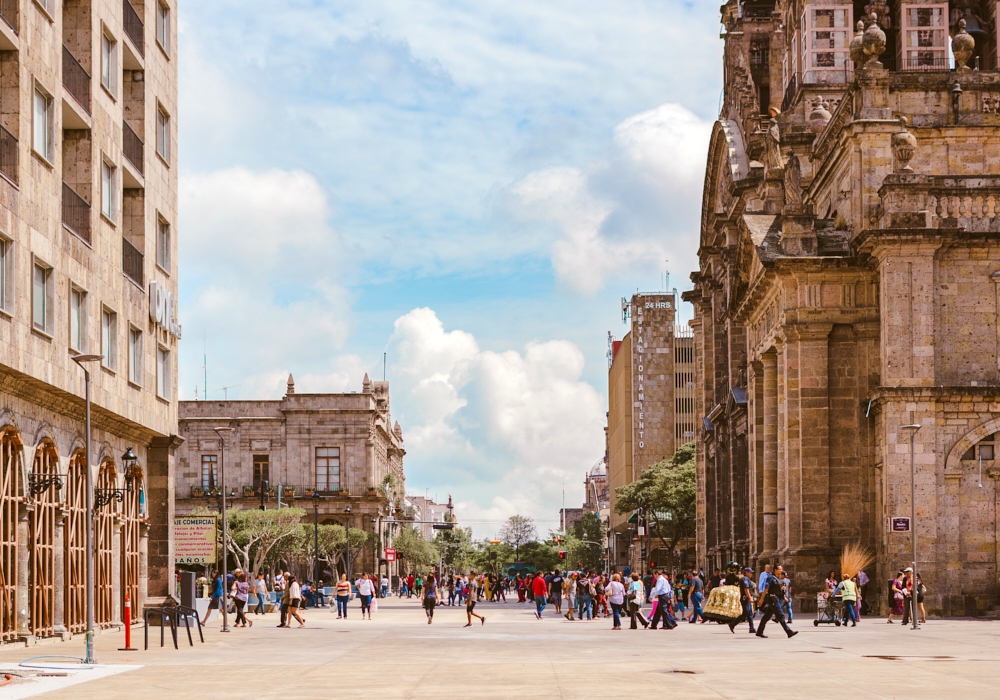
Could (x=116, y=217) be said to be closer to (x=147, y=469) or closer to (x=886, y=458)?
(x=147, y=469)

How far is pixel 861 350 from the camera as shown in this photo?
4528 centimetres

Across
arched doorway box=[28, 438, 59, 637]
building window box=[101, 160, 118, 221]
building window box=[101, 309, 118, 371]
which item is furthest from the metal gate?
building window box=[101, 160, 118, 221]

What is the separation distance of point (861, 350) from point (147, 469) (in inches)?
848

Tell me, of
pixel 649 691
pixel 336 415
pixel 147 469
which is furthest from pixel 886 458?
pixel 336 415

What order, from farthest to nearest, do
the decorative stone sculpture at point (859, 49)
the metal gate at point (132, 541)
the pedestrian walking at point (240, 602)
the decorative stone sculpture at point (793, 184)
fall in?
1. the decorative stone sculpture at point (793, 184)
2. the decorative stone sculpture at point (859, 49)
3. the pedestrian walking at point (240, 602)
4. the metal gate at point (132, 541)

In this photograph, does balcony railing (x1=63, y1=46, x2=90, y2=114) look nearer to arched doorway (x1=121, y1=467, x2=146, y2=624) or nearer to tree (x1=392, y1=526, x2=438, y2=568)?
arched doorway (x1=121, y1=467, x2=146, y2=624)

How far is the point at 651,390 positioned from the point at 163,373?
10418 cm

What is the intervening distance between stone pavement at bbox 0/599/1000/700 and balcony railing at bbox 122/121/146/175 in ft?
39.1

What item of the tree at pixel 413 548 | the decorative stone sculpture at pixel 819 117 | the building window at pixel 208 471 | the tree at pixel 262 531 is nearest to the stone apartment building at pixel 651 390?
the tree at pixel 413 548

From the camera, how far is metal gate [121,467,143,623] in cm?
3819

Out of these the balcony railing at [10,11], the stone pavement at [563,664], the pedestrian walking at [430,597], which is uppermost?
the balcony railing at [10,11]

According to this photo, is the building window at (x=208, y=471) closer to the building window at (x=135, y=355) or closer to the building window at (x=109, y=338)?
the building window at (x=135, y=355)

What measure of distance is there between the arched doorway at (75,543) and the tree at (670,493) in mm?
60627

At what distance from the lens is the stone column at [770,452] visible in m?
49.0
